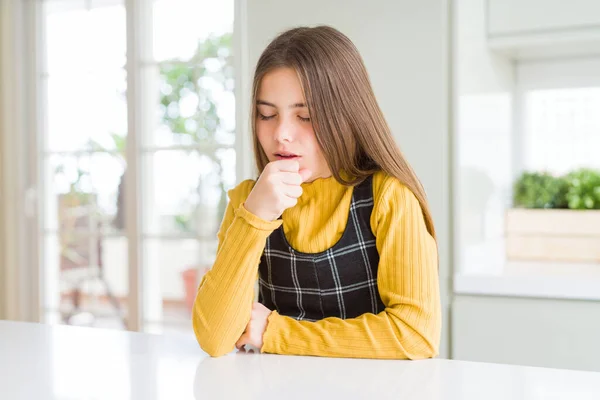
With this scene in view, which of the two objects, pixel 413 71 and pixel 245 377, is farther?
pixel 413 71

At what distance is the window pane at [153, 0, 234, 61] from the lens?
2633 millimetres

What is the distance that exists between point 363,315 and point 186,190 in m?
1.82

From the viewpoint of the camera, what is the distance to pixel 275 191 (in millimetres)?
971

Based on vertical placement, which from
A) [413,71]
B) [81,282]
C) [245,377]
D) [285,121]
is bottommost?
[81,282]

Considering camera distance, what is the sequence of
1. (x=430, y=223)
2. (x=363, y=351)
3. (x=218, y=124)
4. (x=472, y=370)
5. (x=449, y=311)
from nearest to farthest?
(x=472, y=370), (x=363, y=351), (x=430, y=223), (x=449, y=311), (x=218, y=124)

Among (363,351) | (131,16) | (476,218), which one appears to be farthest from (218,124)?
(363,351)

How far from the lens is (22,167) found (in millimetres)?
2895

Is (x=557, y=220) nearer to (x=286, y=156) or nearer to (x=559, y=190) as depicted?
(x=559, y=190)

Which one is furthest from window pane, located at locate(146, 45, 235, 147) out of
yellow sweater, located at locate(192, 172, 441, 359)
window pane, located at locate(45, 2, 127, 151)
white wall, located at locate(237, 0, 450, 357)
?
yellow sweater, located at locate(192, 172, 441, 359)

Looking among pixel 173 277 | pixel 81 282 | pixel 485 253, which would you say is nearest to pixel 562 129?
pixel 485 253

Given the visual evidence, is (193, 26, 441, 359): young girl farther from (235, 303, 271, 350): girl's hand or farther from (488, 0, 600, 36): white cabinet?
(488, 0, 600, 36): white cabinet

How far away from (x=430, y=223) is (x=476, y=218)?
0.92 meters

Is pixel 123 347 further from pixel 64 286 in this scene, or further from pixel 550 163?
pixel 64 286

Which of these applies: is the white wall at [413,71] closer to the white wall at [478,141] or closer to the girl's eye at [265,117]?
the white wall at [478,141]
